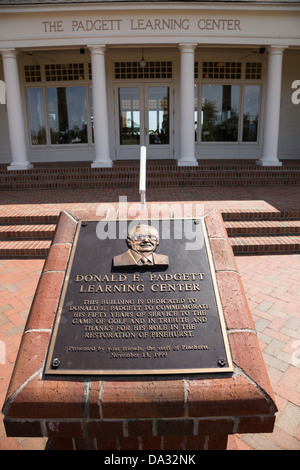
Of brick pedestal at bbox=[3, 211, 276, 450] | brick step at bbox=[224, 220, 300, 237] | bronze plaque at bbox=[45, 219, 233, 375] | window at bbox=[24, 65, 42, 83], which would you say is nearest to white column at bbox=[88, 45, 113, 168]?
window at bbox=[24, 65, 42, 83]

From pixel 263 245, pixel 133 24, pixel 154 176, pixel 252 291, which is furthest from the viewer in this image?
pixel 154 176

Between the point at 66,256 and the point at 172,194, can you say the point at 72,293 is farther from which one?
the point at 172,194

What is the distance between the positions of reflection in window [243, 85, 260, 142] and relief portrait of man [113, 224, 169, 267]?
36.5ft

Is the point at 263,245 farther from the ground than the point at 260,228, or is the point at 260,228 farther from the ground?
the point at 260,228

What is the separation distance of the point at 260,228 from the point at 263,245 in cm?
48

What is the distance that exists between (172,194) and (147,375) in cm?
639

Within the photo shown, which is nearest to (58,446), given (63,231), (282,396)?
(63,231)

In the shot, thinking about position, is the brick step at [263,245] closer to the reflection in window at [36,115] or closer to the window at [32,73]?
the reflection in window at [36,115]

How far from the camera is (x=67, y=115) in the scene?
1214 cm

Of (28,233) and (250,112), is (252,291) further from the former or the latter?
(250,112)

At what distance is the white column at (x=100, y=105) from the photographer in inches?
359

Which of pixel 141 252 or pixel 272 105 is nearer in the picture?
pixel 141 252

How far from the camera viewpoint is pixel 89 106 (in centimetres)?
1191

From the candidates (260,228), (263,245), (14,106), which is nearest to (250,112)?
(260,228)
